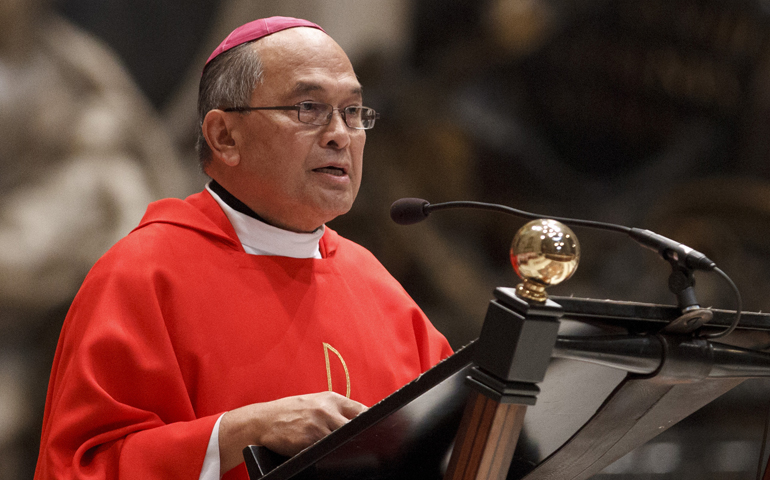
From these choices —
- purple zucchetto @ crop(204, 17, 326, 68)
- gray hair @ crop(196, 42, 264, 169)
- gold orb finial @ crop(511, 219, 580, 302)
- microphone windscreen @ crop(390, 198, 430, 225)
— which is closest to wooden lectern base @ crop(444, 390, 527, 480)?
gold orb finial @ crop(511, 219, 580, 302)

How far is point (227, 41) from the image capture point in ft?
8.90

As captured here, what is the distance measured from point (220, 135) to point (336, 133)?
1.43 feet

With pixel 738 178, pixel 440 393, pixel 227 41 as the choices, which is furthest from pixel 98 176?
pixel 738 178

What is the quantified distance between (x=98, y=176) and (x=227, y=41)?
1.28 meters

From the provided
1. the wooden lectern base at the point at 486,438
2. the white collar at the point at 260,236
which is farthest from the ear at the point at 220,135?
the wooden lectern base at the point at 486,438

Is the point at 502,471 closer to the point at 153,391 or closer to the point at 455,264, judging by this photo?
the point at 153,391

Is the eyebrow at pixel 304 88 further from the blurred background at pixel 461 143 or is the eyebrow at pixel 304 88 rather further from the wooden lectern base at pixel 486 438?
the wooden lectern base at pixel 486 438

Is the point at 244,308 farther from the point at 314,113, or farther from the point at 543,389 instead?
the point at 543,389

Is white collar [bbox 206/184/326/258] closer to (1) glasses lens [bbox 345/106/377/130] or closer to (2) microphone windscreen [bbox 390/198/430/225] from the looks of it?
(1) glasses lens [bbox 345/106/377/130]

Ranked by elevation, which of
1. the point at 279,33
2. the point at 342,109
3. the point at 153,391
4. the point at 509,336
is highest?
the point at 279,33

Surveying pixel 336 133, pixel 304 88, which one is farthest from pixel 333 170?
pixel 304 88

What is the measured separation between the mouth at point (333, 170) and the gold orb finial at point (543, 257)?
157 centimetres

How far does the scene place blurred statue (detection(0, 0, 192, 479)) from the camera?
335 centimetres

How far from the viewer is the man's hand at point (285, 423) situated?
1.58 metres
